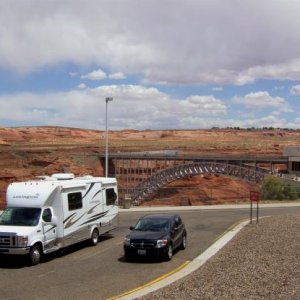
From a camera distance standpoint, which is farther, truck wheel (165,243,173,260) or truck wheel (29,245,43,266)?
truck wheel (165,243,173,260)

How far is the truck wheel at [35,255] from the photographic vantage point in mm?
17344

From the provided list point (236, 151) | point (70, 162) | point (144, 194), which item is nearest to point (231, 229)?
point (144, 194)

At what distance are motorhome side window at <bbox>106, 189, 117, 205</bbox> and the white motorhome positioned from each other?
164 centimetres

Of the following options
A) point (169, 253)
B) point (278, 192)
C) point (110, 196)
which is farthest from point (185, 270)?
point (278, 192)

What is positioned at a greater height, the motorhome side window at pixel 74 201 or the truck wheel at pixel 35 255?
the motorhome side window at pixel 74 201

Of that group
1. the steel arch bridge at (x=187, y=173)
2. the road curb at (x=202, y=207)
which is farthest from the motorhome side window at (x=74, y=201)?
the steel arch bridge at (x=187, y=173)

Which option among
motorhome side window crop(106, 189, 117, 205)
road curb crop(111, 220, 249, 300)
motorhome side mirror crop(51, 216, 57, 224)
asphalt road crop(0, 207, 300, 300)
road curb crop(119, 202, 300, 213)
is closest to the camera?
road curb crop(111, 220, 249, 300)

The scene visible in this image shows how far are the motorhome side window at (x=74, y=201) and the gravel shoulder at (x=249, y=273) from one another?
555cm

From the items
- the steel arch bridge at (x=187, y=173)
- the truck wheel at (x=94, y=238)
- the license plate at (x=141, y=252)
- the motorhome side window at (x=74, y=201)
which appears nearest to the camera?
the license plate at (x=141, y=252)

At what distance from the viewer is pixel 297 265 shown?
1391cm

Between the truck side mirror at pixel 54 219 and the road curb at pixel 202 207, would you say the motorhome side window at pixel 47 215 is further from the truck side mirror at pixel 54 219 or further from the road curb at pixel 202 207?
the road curb at pixel 202 207

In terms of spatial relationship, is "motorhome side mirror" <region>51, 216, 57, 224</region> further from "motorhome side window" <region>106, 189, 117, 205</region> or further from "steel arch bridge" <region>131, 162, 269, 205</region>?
"steel arch bridge" <region>131, 162, 269, 205</region>

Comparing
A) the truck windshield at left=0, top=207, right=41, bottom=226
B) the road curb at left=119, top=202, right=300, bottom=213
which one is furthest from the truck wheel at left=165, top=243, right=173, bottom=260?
the road curb at left=119, top=202, right=300, bottom=213

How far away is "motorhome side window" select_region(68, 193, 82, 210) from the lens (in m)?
19.9
